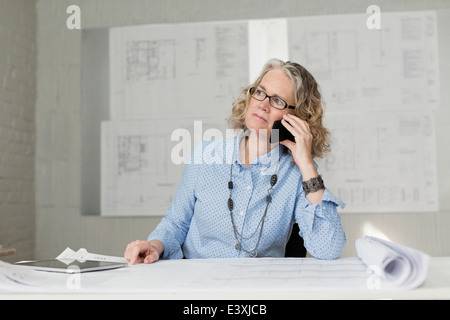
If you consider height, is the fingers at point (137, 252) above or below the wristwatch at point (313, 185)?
below

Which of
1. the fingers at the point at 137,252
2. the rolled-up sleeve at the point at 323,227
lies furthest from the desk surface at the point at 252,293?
the rolled-up sleeve at the point at 323,227

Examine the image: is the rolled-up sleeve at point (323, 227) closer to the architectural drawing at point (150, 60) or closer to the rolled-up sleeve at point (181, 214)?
the rolled-up sleeve at point (181, 214)

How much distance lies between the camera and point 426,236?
308 cm

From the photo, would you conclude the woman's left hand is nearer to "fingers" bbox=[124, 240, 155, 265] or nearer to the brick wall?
"fingers" bbox=[124, 240, 155, 265]

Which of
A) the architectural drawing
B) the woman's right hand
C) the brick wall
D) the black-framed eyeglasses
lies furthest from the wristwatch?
the brick wall

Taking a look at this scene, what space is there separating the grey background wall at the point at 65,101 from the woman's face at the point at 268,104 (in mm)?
1618

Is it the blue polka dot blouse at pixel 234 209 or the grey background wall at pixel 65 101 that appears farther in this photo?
the grey background wall at pixel 65 101

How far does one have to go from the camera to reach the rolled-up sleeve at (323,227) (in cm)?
137

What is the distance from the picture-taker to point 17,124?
10.5 feet

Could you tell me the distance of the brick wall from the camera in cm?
305

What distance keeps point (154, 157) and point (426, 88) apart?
6.27ft

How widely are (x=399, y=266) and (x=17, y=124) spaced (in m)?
2.97

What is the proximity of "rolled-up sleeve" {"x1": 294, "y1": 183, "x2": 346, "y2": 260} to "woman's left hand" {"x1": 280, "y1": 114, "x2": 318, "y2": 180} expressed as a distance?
11cm
